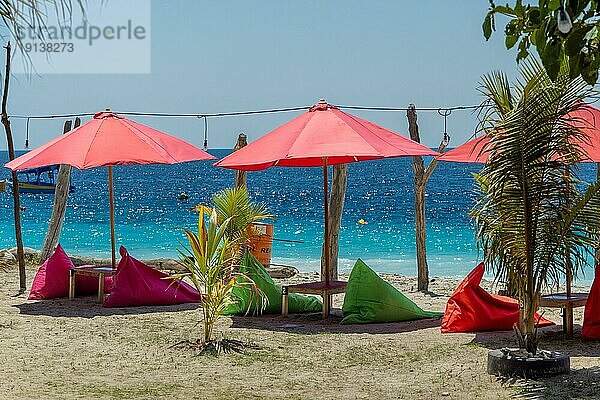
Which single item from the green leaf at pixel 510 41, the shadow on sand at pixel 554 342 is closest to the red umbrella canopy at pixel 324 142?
the shadow on sand at pixel 554 342

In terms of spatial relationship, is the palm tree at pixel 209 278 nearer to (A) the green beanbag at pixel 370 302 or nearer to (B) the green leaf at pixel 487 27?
(A) the green beanbag at pixel 370 302

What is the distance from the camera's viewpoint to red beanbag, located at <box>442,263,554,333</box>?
23.9ft

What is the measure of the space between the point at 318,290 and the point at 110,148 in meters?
2.42

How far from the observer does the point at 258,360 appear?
6488mm

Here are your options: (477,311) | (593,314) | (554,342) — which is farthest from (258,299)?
(593,314)

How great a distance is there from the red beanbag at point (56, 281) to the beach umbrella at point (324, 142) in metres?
2.33

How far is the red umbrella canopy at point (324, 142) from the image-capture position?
768cm

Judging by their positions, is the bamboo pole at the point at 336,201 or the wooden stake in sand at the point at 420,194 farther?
the bamboo pole at the point at 336,201

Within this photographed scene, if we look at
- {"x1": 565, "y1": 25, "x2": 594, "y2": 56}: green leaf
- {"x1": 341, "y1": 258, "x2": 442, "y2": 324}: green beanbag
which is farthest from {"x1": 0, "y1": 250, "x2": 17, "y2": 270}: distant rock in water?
{"x1": 565, "y1": 25, "x2": 594, "y2": 56}: green leaf

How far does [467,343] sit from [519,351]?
1.07 m

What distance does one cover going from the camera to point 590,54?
11.1 feet

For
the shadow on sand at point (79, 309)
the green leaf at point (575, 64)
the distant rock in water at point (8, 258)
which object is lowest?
the shadow on sand at point (79, 309)

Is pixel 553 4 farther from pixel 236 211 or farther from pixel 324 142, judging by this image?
pixel 236 211

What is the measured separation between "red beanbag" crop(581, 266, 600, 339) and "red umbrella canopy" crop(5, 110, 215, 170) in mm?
3876
